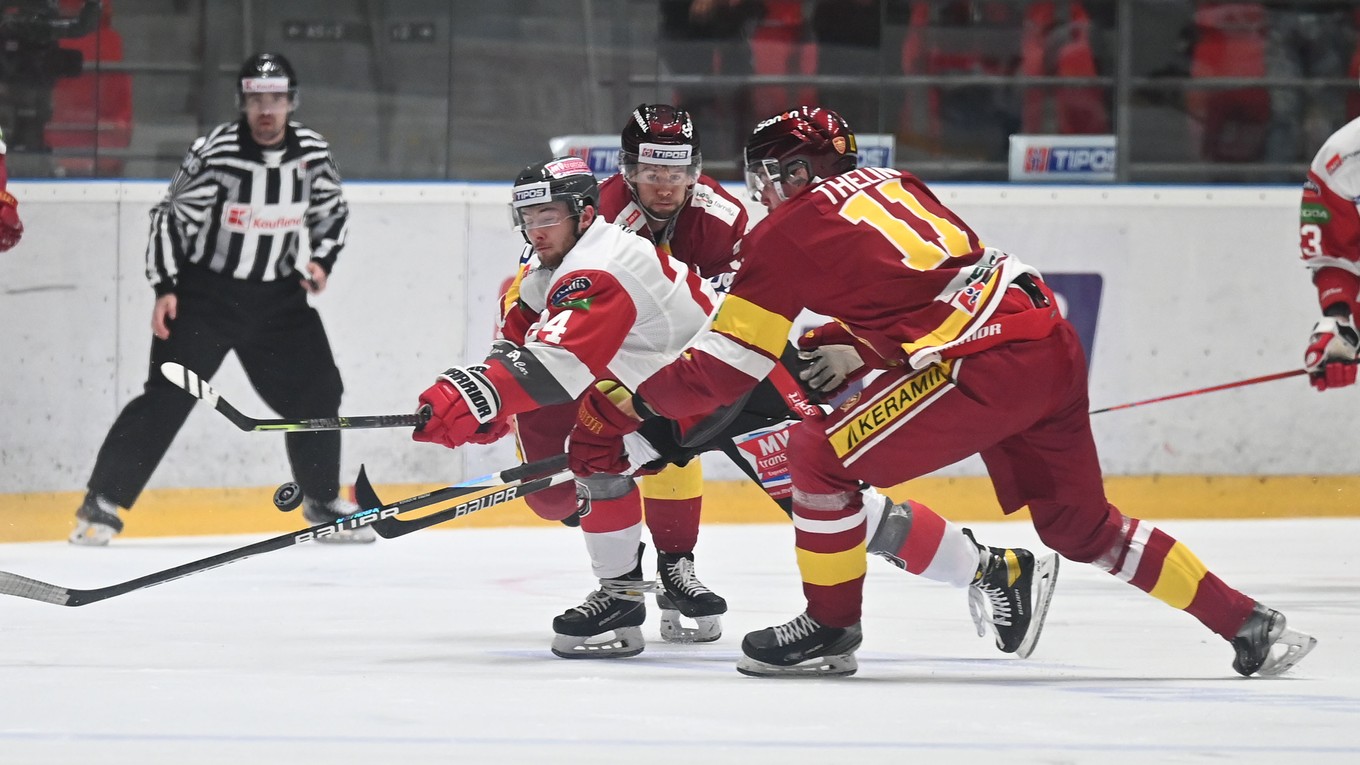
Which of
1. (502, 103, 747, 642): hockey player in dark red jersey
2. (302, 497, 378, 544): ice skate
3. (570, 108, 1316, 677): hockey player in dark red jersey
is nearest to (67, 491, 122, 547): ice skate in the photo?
(302, 497, 378, 544): ice skate

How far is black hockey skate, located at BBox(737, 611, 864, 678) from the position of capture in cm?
318

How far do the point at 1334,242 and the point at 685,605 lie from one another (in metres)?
2.03

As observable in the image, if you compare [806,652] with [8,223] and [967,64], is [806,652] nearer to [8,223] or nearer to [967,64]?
[8,223]

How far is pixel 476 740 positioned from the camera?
256 cm

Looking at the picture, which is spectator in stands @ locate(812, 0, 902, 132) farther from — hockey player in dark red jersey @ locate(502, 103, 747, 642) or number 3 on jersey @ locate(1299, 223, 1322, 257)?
hockey player in dark red jersey @ locate(502, 103, 747, 642)

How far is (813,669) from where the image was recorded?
318 centimetres

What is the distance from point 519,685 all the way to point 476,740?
50cm

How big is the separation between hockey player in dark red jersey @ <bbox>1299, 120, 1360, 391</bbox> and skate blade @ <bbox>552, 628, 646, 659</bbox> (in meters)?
1.99

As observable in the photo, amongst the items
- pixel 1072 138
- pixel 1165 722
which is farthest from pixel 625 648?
pixel 1072 138

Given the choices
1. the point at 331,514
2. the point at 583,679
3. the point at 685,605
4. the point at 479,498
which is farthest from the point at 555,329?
the point at 331,514

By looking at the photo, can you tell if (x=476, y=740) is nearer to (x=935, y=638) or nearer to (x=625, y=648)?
(x=625, y=648)

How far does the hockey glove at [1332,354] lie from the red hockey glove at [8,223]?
3442 millimetres

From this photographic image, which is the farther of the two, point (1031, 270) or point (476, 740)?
point (1031, 270)

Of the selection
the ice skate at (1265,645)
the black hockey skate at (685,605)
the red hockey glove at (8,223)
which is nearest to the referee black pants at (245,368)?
the red hockey glove at (8,223)
